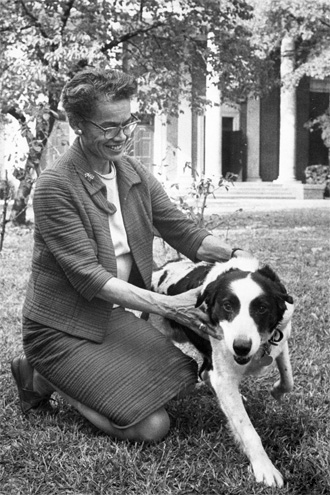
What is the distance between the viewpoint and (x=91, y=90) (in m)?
3.17

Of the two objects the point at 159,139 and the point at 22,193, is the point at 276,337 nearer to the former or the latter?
the point at 22,193

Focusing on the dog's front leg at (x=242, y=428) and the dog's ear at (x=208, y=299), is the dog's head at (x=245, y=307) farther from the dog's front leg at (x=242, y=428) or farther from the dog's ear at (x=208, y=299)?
the dog's front leg at (x=242, y=428)

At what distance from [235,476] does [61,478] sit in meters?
0.68

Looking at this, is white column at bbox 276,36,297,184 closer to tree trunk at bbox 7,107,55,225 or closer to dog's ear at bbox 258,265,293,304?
tree trunk at bbox 7,107,55,225

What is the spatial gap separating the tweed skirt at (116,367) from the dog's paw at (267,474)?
1.80ft

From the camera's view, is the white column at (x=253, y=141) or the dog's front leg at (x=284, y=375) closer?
the dog's front leg at (x=284, y=375)

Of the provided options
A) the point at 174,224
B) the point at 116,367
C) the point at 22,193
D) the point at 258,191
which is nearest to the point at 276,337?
the point at 116,367

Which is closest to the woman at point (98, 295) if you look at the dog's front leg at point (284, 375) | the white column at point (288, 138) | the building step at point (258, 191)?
the dog's front leg at point (284, 375)

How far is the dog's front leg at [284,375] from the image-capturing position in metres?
3.30

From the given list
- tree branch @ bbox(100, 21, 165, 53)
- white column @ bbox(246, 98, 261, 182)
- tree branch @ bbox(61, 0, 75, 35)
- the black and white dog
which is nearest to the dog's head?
the black and white dog

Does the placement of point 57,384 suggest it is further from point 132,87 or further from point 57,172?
point 132,87

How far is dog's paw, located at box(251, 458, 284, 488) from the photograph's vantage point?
263cm

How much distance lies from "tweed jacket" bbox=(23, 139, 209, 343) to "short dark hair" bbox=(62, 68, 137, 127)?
226mm

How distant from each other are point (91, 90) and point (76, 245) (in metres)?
0.71
